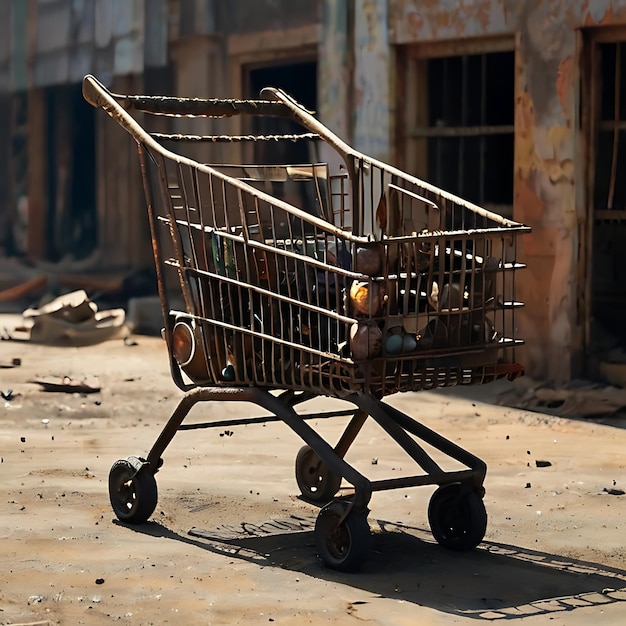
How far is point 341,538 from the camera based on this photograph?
4988 millimetres

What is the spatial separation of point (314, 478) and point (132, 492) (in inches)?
35.3

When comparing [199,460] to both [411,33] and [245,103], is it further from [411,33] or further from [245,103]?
[411,33]

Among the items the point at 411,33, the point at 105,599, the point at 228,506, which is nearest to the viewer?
the point at 105,599

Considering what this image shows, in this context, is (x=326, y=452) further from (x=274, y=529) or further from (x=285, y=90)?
(x=285, y=90)

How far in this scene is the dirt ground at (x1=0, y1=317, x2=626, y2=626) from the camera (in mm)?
4535

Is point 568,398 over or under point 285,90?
under

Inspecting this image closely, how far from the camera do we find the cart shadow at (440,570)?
4.63 meters

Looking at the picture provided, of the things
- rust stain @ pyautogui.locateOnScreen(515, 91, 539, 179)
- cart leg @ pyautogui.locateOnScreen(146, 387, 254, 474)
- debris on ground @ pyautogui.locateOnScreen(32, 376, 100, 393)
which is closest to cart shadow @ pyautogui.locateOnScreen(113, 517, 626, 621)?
cart leg @ pyautogui.locateOnScreen(146, 387, 254, 474)

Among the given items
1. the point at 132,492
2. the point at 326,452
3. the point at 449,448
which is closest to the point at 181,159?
the point at 326,452

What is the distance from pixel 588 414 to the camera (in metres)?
8.27

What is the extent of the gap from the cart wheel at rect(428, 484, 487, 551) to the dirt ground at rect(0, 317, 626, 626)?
60mm

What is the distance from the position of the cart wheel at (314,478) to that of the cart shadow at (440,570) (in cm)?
36

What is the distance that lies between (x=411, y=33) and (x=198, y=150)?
361 cm

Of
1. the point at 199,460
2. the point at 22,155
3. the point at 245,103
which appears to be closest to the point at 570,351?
the point at 199,460
